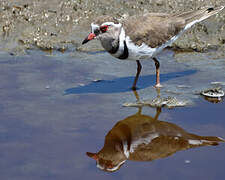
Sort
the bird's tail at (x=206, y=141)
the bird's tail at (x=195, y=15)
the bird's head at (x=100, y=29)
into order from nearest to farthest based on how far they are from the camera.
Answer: the bird's tail at (x=206, y=141) → the bird's head at (x=100, y=29) → the bird's tail at (x=195, y=15)

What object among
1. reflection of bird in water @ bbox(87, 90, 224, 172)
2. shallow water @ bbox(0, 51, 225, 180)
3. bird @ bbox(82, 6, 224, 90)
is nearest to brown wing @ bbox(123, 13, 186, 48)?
bird @ bbox(82, 6, 224, 90)

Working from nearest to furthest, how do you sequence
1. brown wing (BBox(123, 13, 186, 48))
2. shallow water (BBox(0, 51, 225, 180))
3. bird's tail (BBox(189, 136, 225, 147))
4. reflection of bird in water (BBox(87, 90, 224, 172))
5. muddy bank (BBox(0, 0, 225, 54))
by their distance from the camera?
1. shallow water (BBox(0, 51, 225, 180))
2. reflection of bird in water (BBox(87, 90, 224, 172))
3. bird's tail (BBox(189, 136, 225, 147))
4. brown wing (BBox(123, 13, 186, 48))
5. muddy bank (BBox(0, 0, 225, 54))


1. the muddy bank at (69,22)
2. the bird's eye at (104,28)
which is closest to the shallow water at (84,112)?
the muddy bank at (69,22)

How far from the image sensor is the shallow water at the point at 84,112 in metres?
3.60

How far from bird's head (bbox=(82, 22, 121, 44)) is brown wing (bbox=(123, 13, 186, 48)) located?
0.74ft

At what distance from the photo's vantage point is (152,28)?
5.73 meters

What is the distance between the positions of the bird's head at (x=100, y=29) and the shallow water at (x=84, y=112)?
79 centimetres

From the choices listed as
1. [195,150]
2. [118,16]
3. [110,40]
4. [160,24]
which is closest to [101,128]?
[195,150]

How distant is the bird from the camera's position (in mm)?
5398

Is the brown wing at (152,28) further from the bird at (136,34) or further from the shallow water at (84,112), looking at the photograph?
the shallow water at (84,112)

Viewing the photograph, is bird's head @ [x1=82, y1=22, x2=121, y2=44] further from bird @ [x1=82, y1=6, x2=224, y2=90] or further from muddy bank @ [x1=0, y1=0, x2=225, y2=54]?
muddy bank @ [x1=0, y1=0, x2=225, y2=54]

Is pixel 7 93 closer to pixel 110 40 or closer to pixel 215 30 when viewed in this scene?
pixel 110 40

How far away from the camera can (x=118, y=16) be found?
26.4 ft

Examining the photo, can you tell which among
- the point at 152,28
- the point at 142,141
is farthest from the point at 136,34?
the point at 142,141
